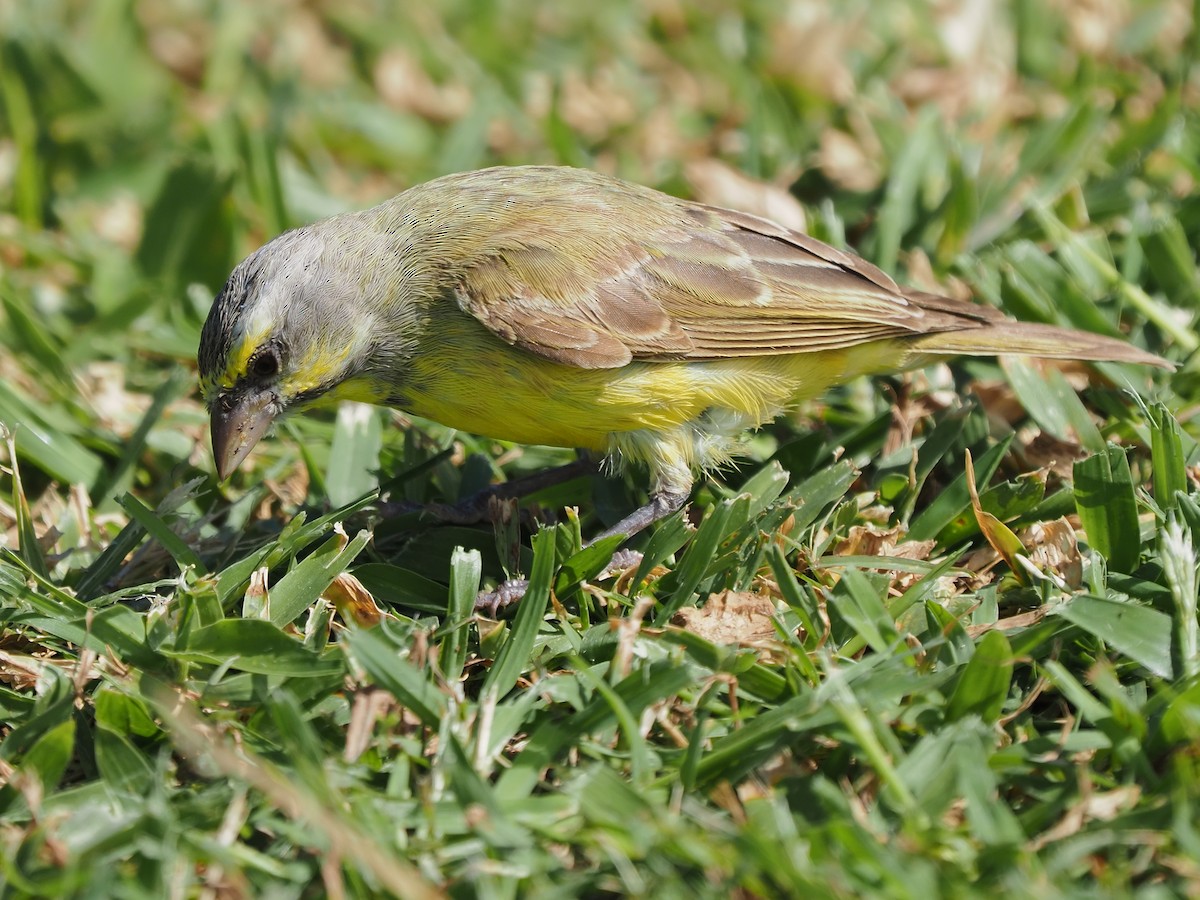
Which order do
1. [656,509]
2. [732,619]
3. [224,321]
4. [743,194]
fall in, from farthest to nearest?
[743,194]
[656,509]
[224,321]
[732,619]

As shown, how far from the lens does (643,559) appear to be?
3.86 m

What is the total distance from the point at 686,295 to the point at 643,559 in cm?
101

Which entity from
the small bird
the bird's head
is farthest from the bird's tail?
the bird's head

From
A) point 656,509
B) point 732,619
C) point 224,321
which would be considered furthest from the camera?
point 656,509

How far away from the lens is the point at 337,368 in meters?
4.22

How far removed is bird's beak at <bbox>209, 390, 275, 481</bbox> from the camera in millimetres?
4133

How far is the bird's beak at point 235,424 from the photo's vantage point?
413 centimetres

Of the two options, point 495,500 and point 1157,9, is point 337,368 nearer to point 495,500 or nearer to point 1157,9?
point 495,500

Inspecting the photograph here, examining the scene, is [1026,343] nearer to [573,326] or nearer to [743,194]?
[573,326]

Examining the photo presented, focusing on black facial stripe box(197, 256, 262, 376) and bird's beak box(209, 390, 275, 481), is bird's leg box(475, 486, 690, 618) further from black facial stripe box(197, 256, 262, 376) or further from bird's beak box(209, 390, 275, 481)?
black facial stripe box(197, 256, 262, 376)

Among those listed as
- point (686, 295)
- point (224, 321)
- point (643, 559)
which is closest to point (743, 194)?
point (686, 295)

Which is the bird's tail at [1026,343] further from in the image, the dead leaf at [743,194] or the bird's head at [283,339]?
the bird's head at [283,339]

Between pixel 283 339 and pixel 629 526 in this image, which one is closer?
pixel 283 339

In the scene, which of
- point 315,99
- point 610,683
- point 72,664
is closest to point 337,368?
point 72,664
